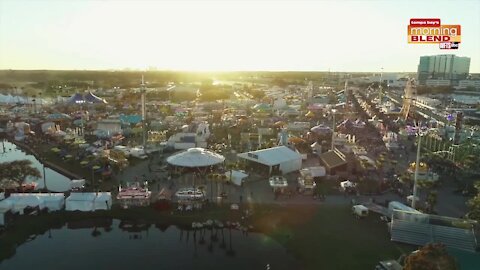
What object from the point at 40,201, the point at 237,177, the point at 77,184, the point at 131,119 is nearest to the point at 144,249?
the point at 40,201

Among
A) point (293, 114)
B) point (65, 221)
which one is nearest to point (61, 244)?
point (65, 221)

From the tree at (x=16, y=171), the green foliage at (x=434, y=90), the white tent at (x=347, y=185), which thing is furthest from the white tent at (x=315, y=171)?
the green foliage at (x=434, y=90)

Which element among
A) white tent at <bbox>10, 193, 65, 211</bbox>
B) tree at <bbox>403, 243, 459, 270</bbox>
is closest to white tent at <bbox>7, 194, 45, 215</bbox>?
white tent at <bbox>10, 193, 65, 211</bbox>

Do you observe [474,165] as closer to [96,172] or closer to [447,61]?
[96,172]

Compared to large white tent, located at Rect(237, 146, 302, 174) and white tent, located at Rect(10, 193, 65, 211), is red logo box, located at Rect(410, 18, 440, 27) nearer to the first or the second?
large white tent, located at Rect(237, 146, 302, 174)

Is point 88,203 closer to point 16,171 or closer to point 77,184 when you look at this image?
point 77,184

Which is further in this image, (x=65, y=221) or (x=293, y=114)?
(x=293, y=114)
